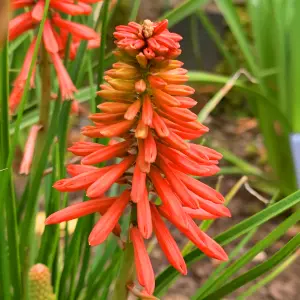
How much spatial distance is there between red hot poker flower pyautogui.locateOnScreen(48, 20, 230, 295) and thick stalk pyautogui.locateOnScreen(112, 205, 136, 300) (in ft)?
0.08

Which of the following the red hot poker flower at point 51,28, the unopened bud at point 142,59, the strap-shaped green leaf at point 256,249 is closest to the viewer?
the unopened bud at point 142,59

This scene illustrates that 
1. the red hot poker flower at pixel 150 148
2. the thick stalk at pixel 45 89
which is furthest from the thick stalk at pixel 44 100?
the red hot poker flower at pixel 150 148

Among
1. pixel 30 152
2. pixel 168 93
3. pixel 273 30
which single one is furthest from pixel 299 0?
pixel 168 93

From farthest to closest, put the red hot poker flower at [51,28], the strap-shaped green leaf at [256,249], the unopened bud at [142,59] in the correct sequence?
1. the red hot poker flower at [51,28]
2. the strap-shaped green leaf at [256,249]
3. the unopened bud at [142,59]

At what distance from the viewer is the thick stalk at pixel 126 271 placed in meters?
0.64

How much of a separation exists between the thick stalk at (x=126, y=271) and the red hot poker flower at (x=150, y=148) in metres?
0.02

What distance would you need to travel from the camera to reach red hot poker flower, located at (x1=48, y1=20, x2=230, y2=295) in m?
0.58

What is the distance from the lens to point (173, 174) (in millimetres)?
611

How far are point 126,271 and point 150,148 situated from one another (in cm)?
16

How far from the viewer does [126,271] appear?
65 cm

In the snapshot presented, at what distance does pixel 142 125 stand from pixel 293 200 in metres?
0.23

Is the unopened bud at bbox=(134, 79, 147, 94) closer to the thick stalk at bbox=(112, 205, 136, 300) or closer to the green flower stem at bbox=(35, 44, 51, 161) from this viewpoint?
the thick stalk at bbox=(112, 205, 136, 300)

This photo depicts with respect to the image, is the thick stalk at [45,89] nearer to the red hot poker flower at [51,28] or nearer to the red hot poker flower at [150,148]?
the red hot poker flower at [51,28]

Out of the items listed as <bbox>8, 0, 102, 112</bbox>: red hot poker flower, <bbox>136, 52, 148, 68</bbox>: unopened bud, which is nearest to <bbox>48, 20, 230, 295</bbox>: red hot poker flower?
<bbox>136, 52, 148, 68</bbox>: unopened bud
